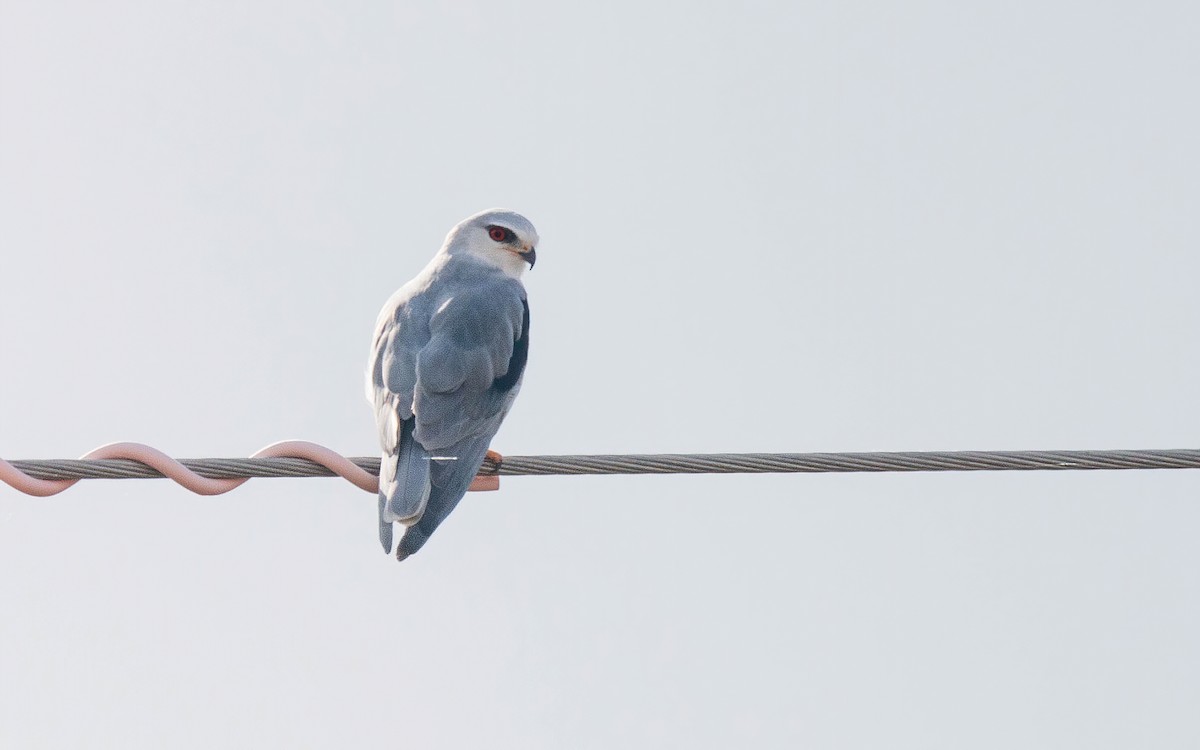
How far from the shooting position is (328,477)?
584cm

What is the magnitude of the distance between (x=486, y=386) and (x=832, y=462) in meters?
2.19

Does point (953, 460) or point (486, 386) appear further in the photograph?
point (486, 386)

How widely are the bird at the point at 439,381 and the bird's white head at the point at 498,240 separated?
25 centimetres

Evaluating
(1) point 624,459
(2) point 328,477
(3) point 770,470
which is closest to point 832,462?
(3) point 770,470

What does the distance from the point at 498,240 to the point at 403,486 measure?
2.43 meters

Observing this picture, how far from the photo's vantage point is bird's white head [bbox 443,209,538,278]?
8570 millimetres

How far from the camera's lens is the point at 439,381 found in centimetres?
700

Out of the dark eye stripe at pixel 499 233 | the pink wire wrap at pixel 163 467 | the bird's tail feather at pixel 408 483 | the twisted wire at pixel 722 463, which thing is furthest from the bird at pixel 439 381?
the twisted wire at pixel 722 463

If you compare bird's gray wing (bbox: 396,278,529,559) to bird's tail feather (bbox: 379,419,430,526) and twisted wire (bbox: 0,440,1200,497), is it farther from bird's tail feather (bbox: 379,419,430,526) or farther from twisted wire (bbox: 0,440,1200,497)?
twisted wire (bbox: 0,440,1200,497)

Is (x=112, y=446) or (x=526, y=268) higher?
(x=526, y=268)

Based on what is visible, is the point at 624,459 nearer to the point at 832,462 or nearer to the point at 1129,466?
the point at 832,462

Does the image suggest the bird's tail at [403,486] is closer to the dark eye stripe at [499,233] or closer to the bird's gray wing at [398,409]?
the bird's gray wing at [398,409]

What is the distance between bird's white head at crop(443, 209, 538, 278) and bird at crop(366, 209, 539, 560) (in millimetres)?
250

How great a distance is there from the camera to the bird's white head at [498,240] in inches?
337
